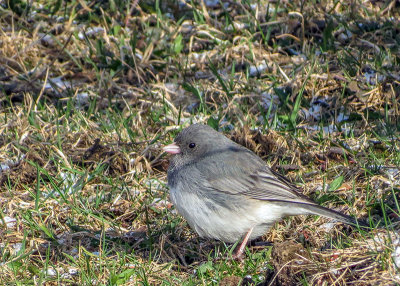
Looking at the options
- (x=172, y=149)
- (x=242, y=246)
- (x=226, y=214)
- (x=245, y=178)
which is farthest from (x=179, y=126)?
(x=242, y=246)

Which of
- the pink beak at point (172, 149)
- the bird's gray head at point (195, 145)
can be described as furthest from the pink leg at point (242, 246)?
the pink beak at point (172, 149)

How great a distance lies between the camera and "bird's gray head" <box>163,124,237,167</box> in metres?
4.00

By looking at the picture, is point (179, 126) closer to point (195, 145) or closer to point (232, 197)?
point (195, 145)

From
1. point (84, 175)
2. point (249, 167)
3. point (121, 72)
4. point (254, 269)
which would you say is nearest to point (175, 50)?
point (121, 72)

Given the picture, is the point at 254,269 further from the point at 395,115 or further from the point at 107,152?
the point at 395,115

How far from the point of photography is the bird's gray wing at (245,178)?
3.70 meters

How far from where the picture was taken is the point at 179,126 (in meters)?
4.97

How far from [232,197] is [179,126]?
137cm

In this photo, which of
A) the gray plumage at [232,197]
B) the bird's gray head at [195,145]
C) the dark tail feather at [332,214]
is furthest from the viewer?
the bird's gray head at [195,145]

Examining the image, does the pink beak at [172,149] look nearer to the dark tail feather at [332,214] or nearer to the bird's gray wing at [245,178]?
the bird's gray wing at [245,178]

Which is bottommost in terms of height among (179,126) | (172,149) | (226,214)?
(179,126)

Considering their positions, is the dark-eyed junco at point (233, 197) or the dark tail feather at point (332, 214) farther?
the dark-eyed junco at point (233, 197)

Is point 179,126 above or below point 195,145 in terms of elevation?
below

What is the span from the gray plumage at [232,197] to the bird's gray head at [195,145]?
0.08m
